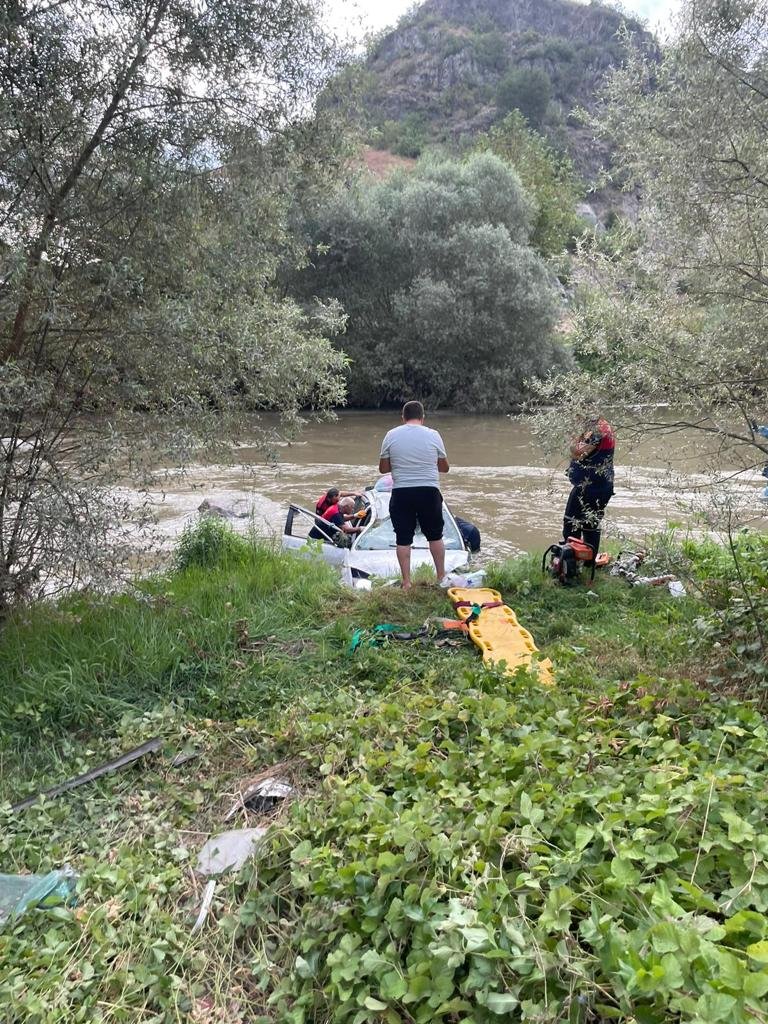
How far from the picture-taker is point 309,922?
2.68 m

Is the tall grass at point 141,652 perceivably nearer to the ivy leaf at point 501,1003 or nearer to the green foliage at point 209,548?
the green foliage at point 209,548

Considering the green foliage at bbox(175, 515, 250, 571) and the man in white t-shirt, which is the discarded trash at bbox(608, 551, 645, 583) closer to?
the man in white t-shirt

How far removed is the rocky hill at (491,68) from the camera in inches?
3730

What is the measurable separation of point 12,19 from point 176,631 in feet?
14.7

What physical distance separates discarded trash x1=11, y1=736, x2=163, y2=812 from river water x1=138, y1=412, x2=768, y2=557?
2.13 meters

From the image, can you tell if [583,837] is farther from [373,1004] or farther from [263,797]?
[263,797]

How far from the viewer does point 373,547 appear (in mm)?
9414

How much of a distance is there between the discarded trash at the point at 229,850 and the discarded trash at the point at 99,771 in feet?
3.24

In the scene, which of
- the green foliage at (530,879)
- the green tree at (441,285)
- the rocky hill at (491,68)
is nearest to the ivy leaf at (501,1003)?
the green foliage at (530,879)

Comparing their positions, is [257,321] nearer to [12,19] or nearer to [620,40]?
[12,19]

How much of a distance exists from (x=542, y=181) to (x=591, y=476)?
43755 millimetres

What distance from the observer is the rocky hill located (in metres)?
94.8

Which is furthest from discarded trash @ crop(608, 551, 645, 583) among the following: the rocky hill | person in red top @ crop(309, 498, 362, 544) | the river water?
the rocky hill

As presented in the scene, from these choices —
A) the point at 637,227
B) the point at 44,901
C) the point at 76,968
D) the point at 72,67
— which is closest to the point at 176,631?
the point at 44,901
